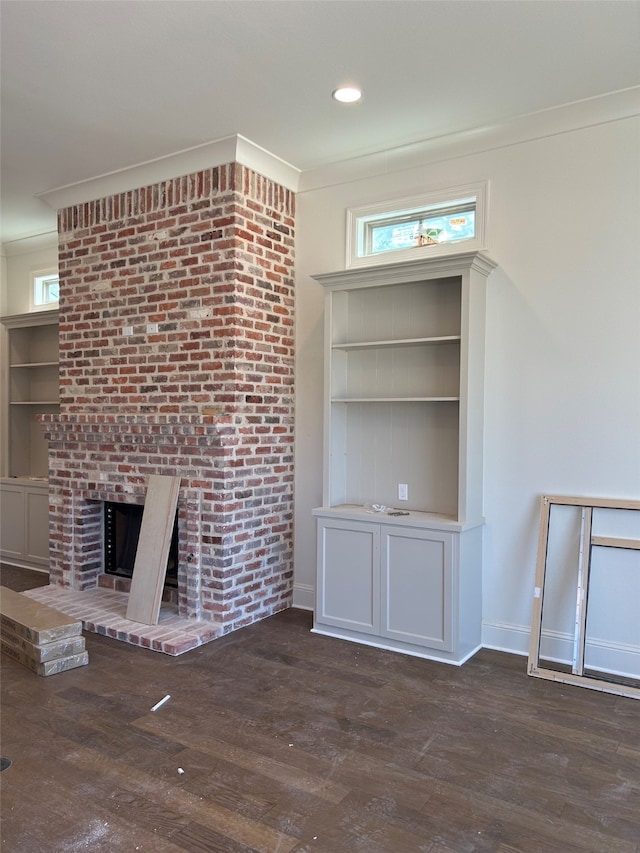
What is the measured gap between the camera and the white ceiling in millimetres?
2760

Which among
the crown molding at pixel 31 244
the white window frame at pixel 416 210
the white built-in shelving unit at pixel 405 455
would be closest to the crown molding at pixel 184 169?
the white window frame at pixel 416 210

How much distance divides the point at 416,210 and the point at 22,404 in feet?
14.0

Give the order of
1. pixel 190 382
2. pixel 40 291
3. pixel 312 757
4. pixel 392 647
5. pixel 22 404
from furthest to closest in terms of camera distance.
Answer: pixel 40 291 < pixel 22 404 < pixel 190 382 < pixel 392 647 < pixel 312 757

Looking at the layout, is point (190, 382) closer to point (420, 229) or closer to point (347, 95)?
point (420, 229)

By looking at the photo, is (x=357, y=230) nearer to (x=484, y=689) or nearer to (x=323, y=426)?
(x=323, y=426)

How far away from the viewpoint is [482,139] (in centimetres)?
387

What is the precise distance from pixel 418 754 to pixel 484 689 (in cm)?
77

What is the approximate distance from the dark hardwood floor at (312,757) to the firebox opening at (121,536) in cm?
121

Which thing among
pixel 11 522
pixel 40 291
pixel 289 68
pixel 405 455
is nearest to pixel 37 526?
pixel 11 522

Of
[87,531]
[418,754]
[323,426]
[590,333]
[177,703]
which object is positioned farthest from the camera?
[87,531]

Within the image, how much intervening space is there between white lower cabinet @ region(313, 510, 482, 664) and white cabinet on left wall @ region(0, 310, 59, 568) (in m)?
3.19

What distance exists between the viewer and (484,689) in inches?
130

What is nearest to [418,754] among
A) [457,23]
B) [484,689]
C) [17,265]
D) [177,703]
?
[484,689]

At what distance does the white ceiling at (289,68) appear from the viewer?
2.76 metres
